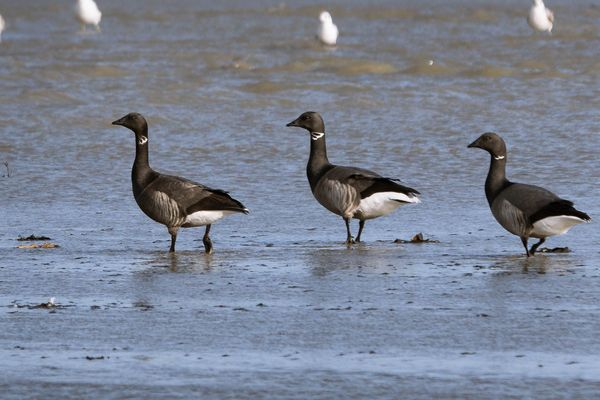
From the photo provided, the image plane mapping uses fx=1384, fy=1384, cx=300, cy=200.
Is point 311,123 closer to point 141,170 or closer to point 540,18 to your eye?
point 141,170

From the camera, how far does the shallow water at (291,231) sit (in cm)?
699

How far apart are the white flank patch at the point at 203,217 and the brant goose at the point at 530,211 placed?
7.02 feet

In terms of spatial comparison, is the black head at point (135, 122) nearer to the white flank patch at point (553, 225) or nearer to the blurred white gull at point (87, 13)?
the white flank patch at point (553, 225)

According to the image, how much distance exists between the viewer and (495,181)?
11.2 meters

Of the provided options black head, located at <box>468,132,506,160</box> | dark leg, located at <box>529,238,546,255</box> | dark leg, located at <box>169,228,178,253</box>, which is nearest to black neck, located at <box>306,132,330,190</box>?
black head, located at <box>468,132,506,160</box>

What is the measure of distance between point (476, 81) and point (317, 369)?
15.7m

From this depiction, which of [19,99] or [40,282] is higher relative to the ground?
[19,99]

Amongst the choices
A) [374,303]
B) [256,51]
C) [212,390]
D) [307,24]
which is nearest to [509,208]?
[374,303]

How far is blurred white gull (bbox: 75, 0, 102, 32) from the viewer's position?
103ft

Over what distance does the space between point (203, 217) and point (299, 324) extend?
320cm

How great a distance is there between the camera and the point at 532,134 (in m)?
17.3

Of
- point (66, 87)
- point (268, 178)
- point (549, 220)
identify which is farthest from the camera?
point (66, 87)

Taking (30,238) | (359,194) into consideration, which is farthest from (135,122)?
(359,194)

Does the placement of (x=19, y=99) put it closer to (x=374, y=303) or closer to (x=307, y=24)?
(x=374, y=303)
